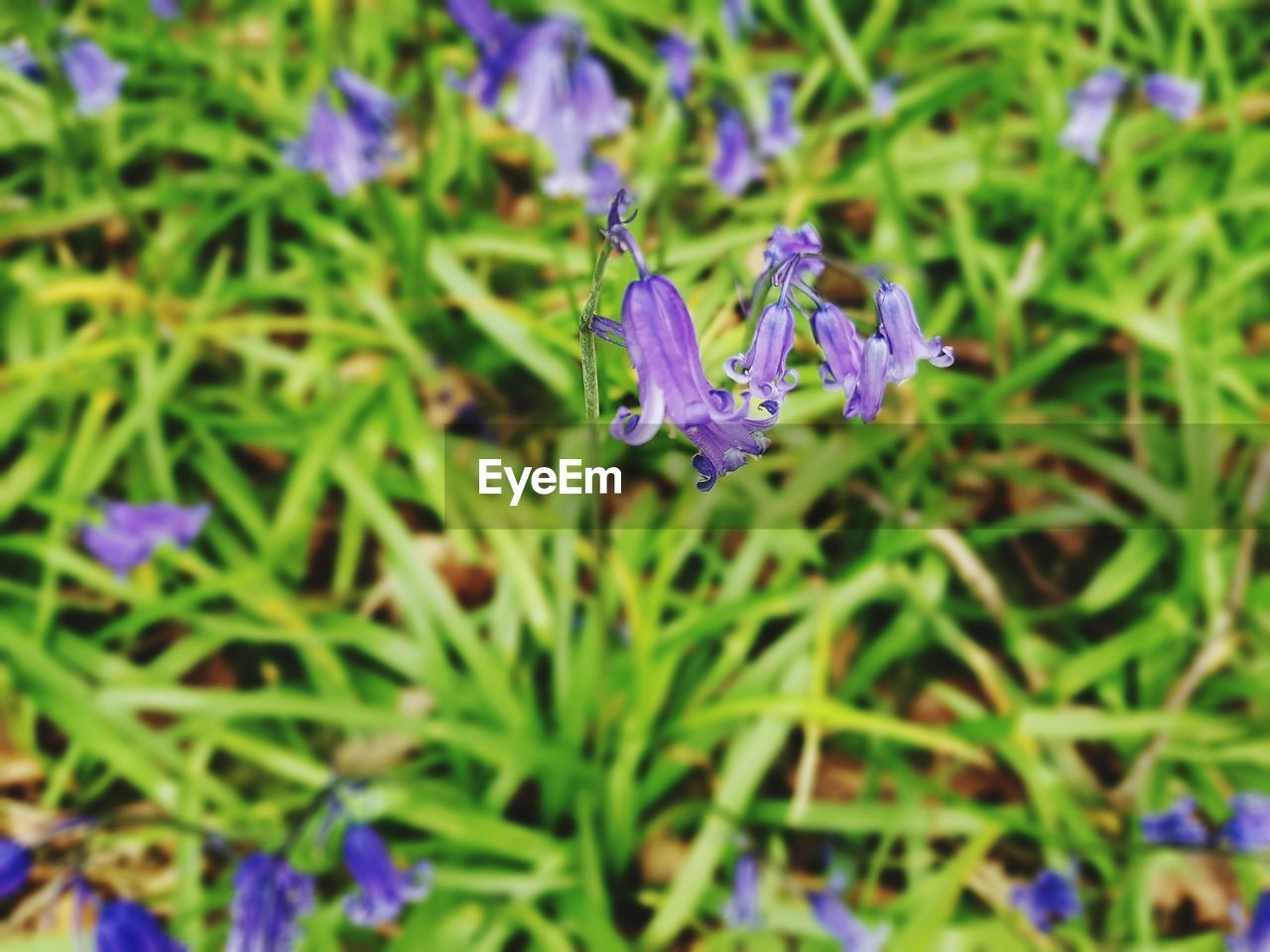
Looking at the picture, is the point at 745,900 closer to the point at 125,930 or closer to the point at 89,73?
the point at 125,930

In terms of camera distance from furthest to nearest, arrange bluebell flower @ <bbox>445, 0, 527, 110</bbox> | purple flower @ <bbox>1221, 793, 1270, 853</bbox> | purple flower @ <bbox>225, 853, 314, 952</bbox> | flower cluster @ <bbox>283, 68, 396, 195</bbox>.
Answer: flower cluster @ <bbox>283, 68, 396, 195</bbox>
bluebell flower @ <bbox>445, 0, 527, 110</bbox>
purple flower @ <bbox>1221, 793, 1270, 853</bbox>
purple flower @ <bbox>225, 853, 314, 952</bbox>

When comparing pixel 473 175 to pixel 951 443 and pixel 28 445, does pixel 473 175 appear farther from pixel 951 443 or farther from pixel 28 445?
pixel 951 443

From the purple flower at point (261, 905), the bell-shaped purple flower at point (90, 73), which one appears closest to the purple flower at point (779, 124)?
the bell-shaped purple flower at point (90, 73)

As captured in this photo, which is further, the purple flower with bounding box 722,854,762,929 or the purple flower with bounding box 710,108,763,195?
the purple flower with bounding box 710,108,763,195

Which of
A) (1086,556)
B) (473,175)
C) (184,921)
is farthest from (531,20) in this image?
(184,921)

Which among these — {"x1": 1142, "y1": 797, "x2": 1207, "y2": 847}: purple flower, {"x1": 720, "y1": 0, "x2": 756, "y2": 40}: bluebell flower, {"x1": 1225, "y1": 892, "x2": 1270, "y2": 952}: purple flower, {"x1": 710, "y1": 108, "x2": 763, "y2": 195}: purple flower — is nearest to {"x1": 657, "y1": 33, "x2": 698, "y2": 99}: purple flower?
{"x1": 710, "y1": 108, "x2": 763, "y2": 195}: purple flower

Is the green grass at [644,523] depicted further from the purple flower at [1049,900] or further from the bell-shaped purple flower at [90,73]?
the bell-shaped purple flower at [90,73]

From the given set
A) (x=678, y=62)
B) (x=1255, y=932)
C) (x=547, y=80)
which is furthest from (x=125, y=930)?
(x=678, y=62)

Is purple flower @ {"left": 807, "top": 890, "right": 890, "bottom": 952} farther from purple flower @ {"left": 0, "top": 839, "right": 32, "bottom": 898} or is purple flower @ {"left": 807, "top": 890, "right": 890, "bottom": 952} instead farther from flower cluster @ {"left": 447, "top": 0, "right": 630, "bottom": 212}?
flower cluster @ {"left": 447, "top": 0, "right": 630, "bottom": 212}
